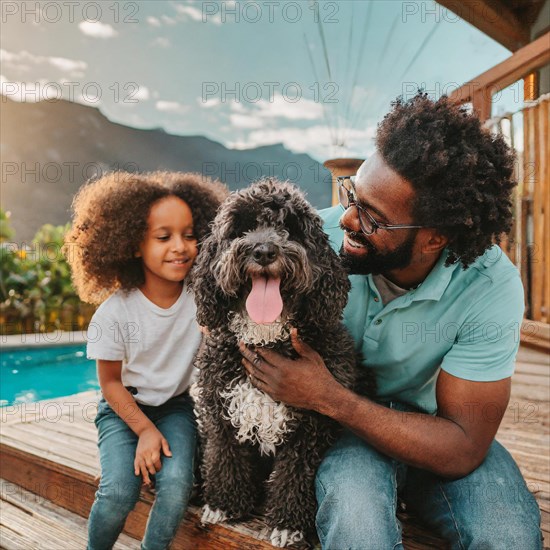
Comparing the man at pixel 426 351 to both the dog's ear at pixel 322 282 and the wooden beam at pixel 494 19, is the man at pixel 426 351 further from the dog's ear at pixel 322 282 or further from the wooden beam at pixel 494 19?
the wooden beam at pixel 494 19

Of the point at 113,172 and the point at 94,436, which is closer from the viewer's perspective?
the point at 113,172

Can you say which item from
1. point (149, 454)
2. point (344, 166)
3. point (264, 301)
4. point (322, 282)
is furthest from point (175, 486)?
point (344, 166)

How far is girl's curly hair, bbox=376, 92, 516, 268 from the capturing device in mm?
2031

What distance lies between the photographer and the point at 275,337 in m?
1.99

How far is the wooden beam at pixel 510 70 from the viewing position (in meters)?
4.04

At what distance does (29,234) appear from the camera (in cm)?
2728

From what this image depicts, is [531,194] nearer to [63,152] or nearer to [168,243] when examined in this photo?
[168,243]

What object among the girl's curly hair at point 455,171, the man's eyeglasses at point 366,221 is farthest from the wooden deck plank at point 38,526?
the girl's curly hair at point 455,171

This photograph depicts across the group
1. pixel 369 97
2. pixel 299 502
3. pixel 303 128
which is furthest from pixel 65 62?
pixel 299 502

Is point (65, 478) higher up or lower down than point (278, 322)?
lower down

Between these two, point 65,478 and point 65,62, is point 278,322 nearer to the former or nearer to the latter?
point 65,478

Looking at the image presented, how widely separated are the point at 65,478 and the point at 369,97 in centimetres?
790

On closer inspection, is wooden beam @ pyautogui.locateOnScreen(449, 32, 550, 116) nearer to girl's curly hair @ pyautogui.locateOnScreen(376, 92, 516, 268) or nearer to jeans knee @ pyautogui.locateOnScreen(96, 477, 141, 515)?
girl's curly hair @ pyautogui.locateOnScreen(376, 92, 516, 268)

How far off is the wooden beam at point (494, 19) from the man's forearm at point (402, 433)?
5004 millimetres
